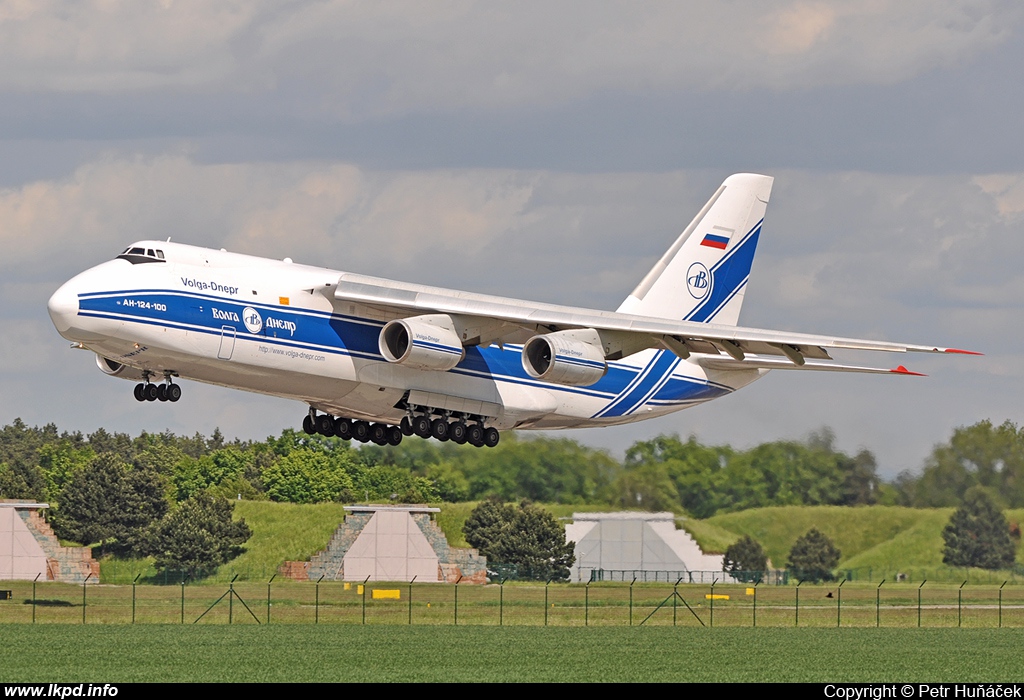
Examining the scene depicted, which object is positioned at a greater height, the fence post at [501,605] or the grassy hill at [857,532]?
the grassy hill at [857,532]

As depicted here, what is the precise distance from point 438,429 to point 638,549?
622 inches

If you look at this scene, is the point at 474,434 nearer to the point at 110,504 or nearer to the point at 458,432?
the point at 458,432

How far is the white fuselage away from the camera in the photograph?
2469 centimetres

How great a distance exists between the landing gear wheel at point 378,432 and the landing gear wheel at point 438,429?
2.17 meters

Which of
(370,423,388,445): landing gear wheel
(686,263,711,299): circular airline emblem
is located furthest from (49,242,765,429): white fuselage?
(686,263,711,299): circular airline emblem

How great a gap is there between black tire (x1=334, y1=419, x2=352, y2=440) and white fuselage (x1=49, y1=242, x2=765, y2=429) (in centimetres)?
87

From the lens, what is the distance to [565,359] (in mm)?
26938

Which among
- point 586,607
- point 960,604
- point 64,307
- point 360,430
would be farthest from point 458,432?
point 960,604

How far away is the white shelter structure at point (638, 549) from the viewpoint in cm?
3981

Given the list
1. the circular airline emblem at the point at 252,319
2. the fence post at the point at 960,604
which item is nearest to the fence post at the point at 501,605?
the fence post at the point at 960,604

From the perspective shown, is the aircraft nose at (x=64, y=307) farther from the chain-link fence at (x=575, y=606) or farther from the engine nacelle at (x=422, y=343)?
the chain-link fence at (x=575, y=606)
